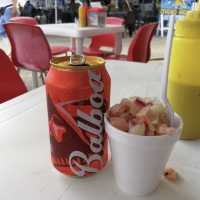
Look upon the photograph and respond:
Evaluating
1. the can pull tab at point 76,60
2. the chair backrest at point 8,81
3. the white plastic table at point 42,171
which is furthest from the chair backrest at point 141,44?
the can pull tab at point 76,60

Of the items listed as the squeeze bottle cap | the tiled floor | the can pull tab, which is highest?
the squeeze bottle cap

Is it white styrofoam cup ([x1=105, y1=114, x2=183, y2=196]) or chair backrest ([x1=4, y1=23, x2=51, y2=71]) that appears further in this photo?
chair backrest ([x1=4, y1=23, x2=51, y2=71])

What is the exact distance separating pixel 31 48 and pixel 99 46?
0.82 meters

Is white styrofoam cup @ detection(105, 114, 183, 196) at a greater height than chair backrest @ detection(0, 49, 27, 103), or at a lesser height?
greater

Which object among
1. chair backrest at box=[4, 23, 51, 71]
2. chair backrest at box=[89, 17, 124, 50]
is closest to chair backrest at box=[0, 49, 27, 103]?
chair backrest at box=[4, 23, 51, 71]

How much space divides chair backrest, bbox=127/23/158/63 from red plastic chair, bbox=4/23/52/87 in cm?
54

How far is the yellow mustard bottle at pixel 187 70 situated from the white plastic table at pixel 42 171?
64 millimetres

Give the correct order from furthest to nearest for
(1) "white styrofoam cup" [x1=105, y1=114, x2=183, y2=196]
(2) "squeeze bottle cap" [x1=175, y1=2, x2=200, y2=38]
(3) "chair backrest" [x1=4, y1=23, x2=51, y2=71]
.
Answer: (3) "chair backrest" [x1=4, y1=23, x2=51, y2=71] → (2) "squeeze bottle cap" [x1=175, y1=2, x2=200, y2=38] → (1) "white styrofoam cup" [x1=105, y1=114, x2=183, y2=196]

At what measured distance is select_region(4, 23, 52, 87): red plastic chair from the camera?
5.80 ft

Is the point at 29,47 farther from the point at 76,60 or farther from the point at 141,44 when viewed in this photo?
the point at 76,60

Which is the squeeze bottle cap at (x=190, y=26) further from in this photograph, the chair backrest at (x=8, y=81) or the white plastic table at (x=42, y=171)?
the chair backrest at (x=8, y=81)

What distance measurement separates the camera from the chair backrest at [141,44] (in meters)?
1.86

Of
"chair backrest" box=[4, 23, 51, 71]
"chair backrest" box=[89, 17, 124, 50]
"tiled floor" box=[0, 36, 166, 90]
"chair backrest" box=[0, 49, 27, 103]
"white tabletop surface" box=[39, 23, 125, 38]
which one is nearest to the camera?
"chair backrest" box=[0, 49, 27, 103]

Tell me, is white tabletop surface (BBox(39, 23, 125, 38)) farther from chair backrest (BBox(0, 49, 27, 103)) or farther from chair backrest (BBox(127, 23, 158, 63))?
chair backrest (BBox(0, 49, 27, 103))
